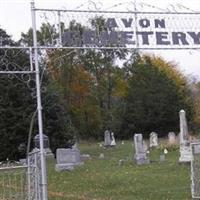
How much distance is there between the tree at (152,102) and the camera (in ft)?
198

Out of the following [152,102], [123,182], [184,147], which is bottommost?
[123,182]

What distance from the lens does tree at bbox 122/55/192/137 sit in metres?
60.3

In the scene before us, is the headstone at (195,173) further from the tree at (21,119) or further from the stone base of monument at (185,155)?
the tree at (21,119)

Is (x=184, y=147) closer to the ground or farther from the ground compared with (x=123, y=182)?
farther from the ground

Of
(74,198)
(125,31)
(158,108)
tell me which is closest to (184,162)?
(74,198)

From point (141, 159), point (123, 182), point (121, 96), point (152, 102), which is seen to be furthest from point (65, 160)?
point (121, 96)

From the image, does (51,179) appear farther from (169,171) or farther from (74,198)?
(74,198)

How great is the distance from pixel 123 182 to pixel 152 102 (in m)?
42.4

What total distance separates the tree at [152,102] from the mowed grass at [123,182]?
34189 mm

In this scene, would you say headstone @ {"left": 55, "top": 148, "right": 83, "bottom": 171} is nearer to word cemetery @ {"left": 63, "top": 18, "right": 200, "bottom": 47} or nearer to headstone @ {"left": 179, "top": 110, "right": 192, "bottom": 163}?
headstone @ {"left": 179, "top": 110, "right": 192, "bottom": 163}

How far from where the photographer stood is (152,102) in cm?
6056

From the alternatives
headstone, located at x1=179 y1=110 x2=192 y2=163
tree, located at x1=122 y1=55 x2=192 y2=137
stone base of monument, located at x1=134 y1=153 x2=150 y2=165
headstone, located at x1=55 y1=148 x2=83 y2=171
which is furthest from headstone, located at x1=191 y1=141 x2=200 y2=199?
tree, located at x1=122 y1=55 x2=192 y2=137

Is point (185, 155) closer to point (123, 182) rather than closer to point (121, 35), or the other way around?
point (123, 182)

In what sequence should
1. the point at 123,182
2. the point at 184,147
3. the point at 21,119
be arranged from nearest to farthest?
1. the point at 123,182
2. the point at 184,147
3. the point at 21,119
